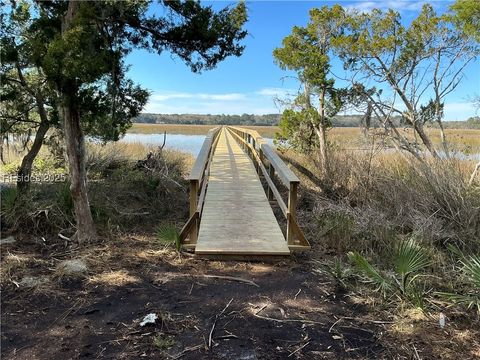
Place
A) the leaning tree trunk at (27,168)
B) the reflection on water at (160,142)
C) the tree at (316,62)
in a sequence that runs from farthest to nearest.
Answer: the reflection on water at (160,142) < the tree at (316,62) < the leaning tree trunk at (27,168)

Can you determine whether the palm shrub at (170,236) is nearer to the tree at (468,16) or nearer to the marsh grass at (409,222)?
the marsh grass at (409,222)

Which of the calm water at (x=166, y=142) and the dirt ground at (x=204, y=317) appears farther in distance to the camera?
the calm water at (x=166, y=142)

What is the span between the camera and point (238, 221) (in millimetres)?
6355

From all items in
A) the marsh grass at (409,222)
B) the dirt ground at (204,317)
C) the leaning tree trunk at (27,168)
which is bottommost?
the dirt ground at (204,317)

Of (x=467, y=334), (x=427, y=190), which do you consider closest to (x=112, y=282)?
(x=467, y=334)

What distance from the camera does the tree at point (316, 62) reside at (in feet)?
46.9

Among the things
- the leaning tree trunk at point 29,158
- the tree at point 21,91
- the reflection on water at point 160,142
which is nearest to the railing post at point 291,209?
the tree at point 21,91

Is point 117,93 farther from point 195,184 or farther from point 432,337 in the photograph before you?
point 432,337

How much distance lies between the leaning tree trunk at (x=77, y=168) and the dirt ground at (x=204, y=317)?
2.78 ft

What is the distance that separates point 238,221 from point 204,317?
2.76 meters

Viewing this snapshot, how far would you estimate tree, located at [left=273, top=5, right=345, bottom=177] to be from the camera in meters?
14.3

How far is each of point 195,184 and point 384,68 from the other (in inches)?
401

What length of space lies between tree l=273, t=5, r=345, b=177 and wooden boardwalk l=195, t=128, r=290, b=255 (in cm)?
582

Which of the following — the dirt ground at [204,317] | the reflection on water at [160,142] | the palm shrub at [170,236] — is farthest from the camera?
the reflection on water at [160,142]
